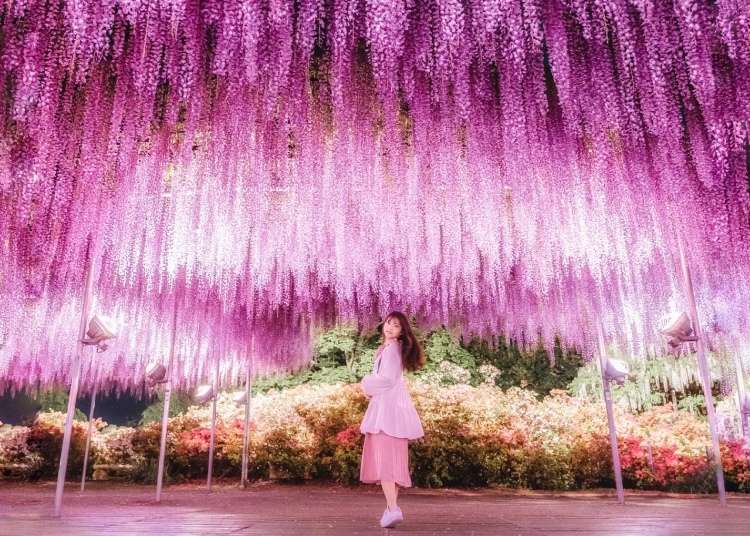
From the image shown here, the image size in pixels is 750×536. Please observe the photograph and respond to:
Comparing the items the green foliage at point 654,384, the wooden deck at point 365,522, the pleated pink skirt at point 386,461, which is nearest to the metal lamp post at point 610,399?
the wooden deck at point 365,522

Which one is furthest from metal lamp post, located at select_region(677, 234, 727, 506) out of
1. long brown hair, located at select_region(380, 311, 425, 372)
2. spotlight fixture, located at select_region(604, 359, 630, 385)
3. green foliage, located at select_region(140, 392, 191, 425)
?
green foliage, located at select_region(140, 392, 191, 425)

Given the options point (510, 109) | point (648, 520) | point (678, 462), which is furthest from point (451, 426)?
point (510, 109)

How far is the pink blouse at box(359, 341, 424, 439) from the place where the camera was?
314cm

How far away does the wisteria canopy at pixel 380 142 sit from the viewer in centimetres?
325

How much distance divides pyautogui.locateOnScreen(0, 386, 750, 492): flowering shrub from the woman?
441 cm

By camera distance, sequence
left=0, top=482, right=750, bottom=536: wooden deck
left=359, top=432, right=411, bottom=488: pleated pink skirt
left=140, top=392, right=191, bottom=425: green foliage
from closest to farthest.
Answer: left=0, top=482, right=750, bottom=536: wooden deck < left=359, top=432, right=411, bottom=488: pleated pink skirt < left=140, top=392, right=191, bottom=425: green foliage

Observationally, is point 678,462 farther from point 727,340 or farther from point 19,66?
point 19,66

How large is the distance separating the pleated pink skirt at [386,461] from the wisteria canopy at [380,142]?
2.11 m

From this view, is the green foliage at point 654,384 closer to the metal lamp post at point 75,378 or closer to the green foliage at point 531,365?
the green foliage at point 531,365

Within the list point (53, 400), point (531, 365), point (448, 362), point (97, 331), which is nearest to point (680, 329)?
point (97, 331)

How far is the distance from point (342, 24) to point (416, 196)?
6.38 ft

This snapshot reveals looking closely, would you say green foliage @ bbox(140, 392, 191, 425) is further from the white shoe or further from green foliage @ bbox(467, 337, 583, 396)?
the white shoe

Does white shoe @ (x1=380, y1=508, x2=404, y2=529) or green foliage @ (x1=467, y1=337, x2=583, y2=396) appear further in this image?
green foliage @ (x1=467, y1=337, x2=583, y2=396)

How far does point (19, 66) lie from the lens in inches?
128
